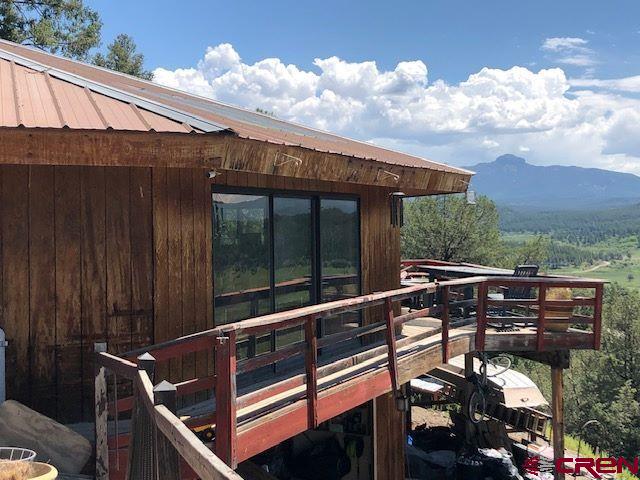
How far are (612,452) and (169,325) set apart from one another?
97.1 feet

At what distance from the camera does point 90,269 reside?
15.0 feet

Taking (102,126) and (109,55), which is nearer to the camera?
(102,126)

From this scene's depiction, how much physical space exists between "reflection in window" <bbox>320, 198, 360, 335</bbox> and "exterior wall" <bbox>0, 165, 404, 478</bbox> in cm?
194

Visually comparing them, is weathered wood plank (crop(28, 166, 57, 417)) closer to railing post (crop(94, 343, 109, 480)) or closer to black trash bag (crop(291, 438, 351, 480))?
railing post (crop(94, 343, 109, 480))

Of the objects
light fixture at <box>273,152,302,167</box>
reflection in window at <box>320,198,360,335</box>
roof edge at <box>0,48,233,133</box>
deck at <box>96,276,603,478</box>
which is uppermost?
roof edge at <box>0,48,233,133</box>

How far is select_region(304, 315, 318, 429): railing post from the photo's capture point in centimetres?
458

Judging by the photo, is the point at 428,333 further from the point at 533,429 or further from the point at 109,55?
the point at 109,55

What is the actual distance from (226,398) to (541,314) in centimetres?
566

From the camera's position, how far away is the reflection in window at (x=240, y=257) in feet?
17.5

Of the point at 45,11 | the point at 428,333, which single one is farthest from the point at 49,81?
the point at 45,11

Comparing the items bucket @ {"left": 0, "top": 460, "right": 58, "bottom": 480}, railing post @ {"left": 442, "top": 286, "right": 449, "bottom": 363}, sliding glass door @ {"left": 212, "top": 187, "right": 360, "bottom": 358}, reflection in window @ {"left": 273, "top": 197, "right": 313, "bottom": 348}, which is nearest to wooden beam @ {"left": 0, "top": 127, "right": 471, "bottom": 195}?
sliding glass door @ {"left": 212, "top": 187, "right": 360, "bottom": 358}

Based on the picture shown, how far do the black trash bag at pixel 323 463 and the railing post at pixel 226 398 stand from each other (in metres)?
4.74

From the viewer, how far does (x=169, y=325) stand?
488 centimetres

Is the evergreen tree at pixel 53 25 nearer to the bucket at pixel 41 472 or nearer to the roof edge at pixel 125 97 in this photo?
the roof edge at pixel 125 97
